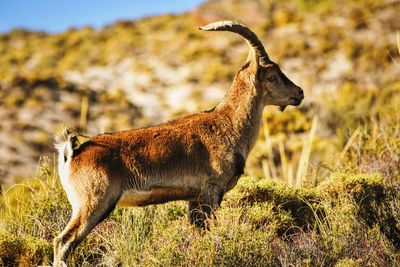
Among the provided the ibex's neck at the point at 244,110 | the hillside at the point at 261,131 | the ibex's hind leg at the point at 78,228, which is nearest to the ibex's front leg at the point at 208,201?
the hillside at the point at 261,131

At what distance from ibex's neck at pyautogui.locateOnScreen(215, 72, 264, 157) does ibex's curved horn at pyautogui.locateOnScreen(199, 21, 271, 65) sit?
38cm

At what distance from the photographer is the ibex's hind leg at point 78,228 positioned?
23.6ft

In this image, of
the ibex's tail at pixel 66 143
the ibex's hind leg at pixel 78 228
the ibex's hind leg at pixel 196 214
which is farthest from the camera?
the ibex's hind leg at pixel 196 214

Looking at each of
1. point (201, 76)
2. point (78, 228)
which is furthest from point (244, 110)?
point (201, 76)

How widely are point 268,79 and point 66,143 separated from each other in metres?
3.20

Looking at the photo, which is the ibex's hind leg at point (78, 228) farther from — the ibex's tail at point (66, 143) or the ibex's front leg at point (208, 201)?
the ibex's front leg at point (208, 201)

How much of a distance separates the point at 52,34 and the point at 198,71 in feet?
65.8

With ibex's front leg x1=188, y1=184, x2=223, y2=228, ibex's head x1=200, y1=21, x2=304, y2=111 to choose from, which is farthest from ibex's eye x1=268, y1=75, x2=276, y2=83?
ibex's front leg x1=188, y1=184, x2=223, y2=228

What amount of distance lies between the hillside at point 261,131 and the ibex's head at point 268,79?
1479mm

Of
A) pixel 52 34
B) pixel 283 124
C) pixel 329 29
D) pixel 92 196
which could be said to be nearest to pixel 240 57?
pixel 329 29

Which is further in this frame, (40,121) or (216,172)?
(40,121)

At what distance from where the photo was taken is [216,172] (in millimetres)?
8273

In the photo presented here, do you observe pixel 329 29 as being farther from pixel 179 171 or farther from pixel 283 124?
pixel 179 171

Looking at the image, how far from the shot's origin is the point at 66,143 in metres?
7.72
